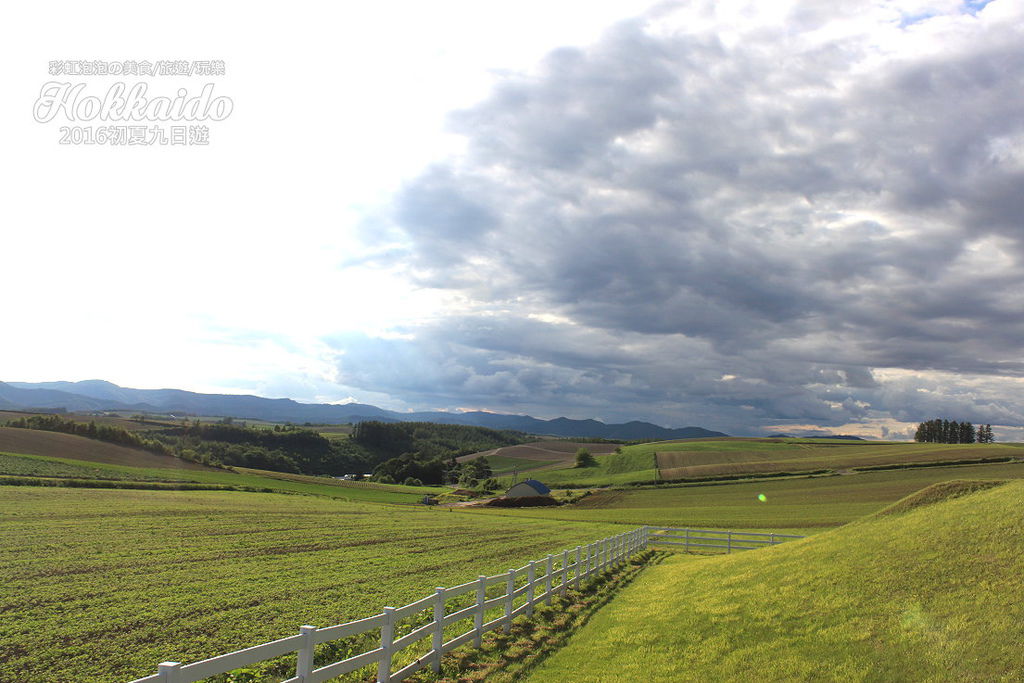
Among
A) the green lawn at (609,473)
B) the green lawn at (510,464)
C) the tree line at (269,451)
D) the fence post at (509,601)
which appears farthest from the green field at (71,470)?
the green lawn at (510,464)

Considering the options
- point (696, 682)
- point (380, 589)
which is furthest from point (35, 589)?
point (696, 682)

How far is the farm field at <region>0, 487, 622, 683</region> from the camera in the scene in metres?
12.0

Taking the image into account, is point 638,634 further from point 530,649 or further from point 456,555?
point 456,555

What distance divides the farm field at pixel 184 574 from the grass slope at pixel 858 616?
7.40 meters

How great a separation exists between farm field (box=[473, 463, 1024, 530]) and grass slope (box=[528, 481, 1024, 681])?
36.5 metres

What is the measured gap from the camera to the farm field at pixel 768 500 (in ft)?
171

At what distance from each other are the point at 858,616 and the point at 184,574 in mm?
19590

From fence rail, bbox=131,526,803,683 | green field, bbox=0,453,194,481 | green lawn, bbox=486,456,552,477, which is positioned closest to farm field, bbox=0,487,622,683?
fence rail, bbox=131,526,803,683

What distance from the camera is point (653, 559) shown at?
2966 cm

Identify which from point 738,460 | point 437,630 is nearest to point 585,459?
point 738,460

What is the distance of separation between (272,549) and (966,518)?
1011 inches

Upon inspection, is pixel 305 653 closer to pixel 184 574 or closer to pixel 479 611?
pixel 479 611

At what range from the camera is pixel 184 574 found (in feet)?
64.3

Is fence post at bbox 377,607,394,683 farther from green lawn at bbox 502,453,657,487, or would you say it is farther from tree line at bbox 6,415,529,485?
tree line at bbox 6,415,529,485
